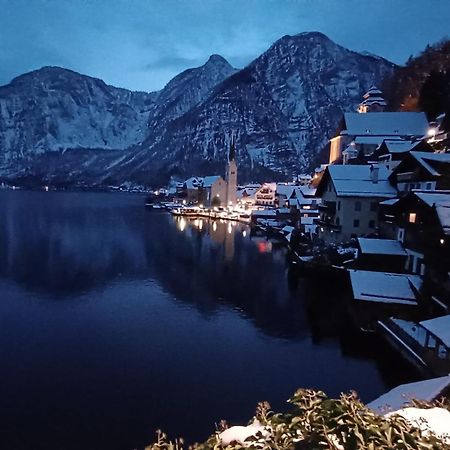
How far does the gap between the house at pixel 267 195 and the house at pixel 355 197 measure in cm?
5538

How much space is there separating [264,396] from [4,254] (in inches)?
1539

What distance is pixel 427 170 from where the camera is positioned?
2881 centimetres

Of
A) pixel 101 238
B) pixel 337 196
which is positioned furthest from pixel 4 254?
pixel 337 196

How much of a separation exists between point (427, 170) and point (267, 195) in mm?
68744

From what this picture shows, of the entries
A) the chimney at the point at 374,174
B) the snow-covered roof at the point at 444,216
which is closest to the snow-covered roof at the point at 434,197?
the snow-covered roof at the point at 444,216

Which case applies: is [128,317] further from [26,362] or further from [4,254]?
[4,254]

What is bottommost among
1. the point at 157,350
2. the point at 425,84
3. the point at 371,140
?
the point at 157,350

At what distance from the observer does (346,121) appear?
67.8m

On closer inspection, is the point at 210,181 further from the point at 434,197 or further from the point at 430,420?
the point at 430,420

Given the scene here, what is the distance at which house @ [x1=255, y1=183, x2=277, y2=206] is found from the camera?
9619 centimetres

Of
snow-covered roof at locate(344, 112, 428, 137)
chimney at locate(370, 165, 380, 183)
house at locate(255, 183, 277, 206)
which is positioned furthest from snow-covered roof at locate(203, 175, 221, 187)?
chimney at locate(370, 165, 380, 183)

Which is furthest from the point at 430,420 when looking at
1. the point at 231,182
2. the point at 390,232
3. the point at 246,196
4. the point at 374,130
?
the point at 231,182

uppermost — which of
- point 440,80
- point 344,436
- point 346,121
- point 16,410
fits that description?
point 440,80

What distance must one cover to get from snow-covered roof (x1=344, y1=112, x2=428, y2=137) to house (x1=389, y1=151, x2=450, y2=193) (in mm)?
31687
